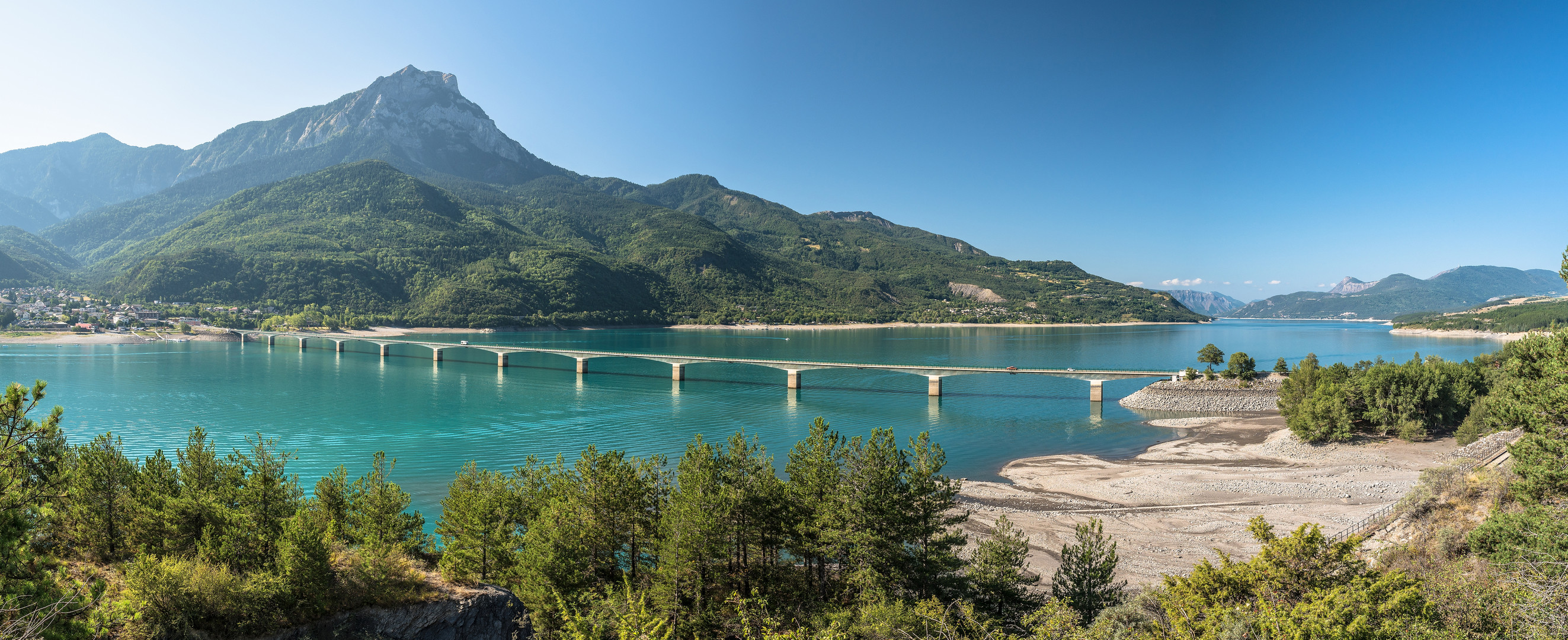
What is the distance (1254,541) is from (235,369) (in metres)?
107

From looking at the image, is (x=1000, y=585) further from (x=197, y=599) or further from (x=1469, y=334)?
(x=1469, y=334)

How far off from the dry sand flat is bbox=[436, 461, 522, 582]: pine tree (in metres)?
17.5

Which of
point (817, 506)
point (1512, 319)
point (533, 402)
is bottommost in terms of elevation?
point (533, 402)

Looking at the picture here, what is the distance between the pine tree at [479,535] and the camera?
16.6 metres

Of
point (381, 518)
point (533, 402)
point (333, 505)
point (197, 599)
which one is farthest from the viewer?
point (533, 402)

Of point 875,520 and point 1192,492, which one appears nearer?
point 875,520

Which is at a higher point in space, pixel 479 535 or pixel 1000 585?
pixel 479 535

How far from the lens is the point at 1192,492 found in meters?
32.1

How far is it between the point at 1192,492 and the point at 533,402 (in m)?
56.8

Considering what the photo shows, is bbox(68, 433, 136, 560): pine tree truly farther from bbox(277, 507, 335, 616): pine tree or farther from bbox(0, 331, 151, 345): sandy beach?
bbox(0, 331, 151, 345): sandy beach

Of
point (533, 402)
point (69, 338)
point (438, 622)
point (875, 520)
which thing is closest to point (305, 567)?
point (438, 622)

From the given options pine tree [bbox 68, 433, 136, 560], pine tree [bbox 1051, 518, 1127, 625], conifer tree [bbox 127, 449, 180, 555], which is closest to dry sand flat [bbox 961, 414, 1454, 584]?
pine tree [bbox 1051, 518, 1127, 625]

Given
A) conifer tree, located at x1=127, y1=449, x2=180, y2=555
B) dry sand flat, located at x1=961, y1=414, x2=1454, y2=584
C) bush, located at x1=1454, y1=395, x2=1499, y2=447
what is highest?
conifer tree, located at x1=127, y1=449, x2=180, y2=555

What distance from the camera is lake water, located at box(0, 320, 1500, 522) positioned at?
4353 cm
